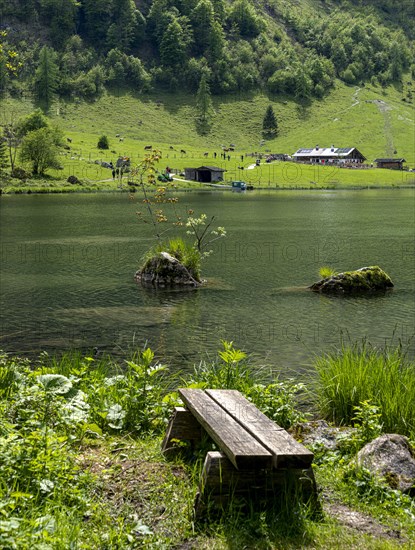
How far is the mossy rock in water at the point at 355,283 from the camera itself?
107 ft

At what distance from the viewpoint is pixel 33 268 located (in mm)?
A: 39938

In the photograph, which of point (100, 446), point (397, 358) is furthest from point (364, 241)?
point (100, 446)

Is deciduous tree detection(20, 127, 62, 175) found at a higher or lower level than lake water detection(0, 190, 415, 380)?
higher

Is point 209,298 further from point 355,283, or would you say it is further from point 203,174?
point 203,174

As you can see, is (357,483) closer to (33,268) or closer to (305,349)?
(305,349)

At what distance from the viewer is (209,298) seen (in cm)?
3094

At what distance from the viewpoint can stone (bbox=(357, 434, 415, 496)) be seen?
8547 millimetres

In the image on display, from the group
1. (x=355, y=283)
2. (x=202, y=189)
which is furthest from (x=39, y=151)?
(x=355, y=283)

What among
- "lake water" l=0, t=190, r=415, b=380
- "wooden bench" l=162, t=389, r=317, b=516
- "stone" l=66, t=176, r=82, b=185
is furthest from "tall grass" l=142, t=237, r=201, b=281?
"stone" l=66, t=176, r=82, b=185

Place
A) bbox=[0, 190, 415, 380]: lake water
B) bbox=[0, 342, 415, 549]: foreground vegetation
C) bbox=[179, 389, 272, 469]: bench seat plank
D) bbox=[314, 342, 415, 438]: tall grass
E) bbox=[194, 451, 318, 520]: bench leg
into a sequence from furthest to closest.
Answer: bbox=[0, 190, 415, 380]: lake water < bbox=[314, 342, 415, 438]: tall grass < bbox=[194, 451, 318, 520]: bench leg < bbox=[179, 389, 272, 469]: bench seat plank < bbox=[0, 342, 415, 549]: foreground vegetation

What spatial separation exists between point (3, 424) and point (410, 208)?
97.5 metres

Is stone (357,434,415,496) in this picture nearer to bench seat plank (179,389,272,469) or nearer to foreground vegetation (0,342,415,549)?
foreground vegetation (0,342,415,549)

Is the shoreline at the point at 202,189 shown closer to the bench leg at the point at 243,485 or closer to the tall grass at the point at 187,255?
the tall grass at the point at 187,255

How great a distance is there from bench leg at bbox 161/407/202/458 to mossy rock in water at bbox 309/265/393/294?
2392cm
